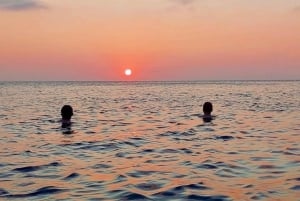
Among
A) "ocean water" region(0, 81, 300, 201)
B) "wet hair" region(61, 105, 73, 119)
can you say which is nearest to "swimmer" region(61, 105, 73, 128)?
"wet hair" region(61, 105, 73, 119)

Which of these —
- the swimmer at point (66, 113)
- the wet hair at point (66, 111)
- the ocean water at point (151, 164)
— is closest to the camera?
the ocean water at point (151, 164)

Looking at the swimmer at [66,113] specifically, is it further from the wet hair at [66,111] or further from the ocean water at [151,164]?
the ocean water at [151,164]

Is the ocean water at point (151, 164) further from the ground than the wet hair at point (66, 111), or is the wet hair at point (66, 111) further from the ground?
the wet hair at point (66, 111)

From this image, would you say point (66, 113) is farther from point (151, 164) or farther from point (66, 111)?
point (151, 164)

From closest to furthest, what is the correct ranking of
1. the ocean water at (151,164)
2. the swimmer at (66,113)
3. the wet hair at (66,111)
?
the ocean water at (151,164) < the swimmer at (66,113) < the wet hair at (66,111)

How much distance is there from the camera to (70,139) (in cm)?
2152

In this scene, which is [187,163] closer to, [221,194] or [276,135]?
[221,194]

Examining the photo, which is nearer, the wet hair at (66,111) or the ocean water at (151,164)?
the ocean water at (151,164)

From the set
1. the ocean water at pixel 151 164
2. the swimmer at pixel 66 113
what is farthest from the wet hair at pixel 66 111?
the ocean water at pixel 151 164

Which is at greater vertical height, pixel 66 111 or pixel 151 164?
pixel 66 111

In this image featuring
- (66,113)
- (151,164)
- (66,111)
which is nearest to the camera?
(151,164)

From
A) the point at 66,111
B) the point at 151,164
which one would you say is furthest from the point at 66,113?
the point at 151,164

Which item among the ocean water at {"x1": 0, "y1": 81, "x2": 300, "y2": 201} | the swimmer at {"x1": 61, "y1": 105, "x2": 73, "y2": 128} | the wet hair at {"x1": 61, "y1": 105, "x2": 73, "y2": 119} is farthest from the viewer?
the wet hair at {"x1": 61, "y1": 105, "x2": 73, "y2": 119}

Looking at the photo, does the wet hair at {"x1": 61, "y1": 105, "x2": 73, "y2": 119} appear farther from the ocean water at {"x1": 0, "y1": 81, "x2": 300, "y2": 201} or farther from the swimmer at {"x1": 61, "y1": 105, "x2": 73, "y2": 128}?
the ocean water at {"x1": 0, "y1": 81, "x2": 300, "y2": 201}
